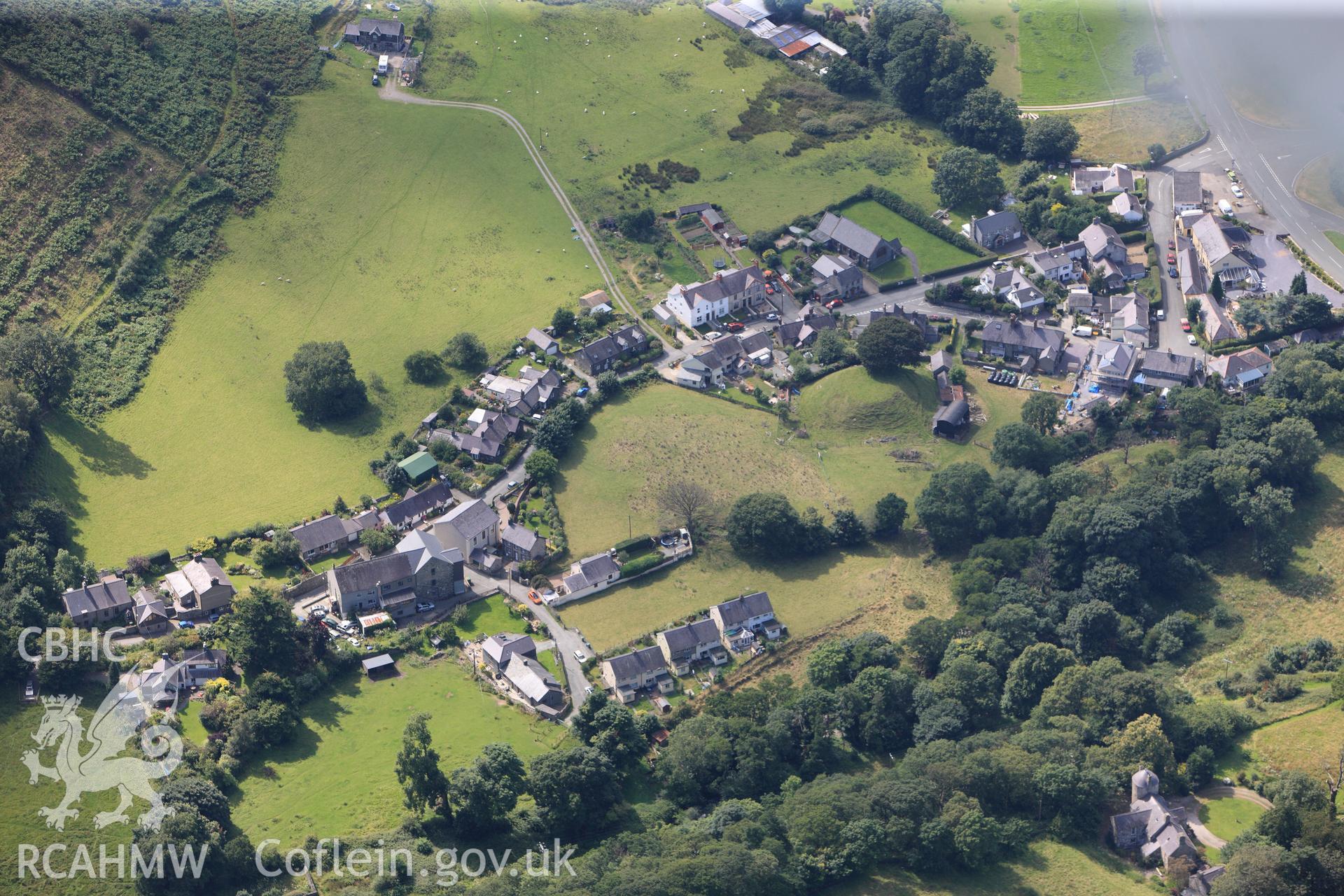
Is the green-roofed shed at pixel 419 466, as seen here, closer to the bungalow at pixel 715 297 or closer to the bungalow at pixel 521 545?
the bungalow at pixel 521 545

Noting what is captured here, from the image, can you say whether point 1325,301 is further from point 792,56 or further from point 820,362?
point 792,56

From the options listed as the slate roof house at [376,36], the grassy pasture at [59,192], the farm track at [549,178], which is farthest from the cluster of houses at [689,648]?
the slate roof house at [376,36]

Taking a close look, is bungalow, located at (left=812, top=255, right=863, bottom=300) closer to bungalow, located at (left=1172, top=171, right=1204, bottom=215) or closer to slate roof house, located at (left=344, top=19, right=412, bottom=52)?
bungalow, located at (left=1172, top=171, right=1204, bottom=215)

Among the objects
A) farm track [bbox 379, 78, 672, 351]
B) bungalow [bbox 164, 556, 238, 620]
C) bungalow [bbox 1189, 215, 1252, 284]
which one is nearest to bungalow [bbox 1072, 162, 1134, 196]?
bungalow [bbox 1189, 215, 1252, 284]

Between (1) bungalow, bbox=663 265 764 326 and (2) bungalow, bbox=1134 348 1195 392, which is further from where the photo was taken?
(1) bungalow, bbox=663 265 764 326

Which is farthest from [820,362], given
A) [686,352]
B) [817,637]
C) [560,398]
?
[817,637]
